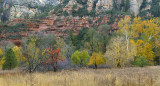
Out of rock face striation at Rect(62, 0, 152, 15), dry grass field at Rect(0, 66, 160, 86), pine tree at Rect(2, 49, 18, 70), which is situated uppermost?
rock face striation at Rect(62, 0, 152, 15)

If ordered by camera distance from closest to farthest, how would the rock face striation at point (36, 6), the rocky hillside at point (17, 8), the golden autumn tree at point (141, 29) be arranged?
the golden autumn tree at point (141, 29) → the rock face striation at point (36, 6) → the rocky hillside at point (17, 8)

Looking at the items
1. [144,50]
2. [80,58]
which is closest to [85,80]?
[80,58]

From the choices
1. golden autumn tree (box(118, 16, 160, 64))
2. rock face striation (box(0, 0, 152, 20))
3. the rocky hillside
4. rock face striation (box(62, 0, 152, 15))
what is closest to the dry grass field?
golden autumn tree (box(118, 16, 160, 64))

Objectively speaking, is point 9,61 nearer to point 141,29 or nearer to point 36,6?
point 141,29

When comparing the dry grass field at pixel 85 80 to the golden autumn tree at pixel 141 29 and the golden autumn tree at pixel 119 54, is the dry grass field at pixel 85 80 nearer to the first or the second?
the golden autumn tree at pixel 119 54

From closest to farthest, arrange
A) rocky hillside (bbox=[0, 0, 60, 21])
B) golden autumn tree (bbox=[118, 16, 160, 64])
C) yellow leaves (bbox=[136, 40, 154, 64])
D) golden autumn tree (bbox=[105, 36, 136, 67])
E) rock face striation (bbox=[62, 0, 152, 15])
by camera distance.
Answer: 1. golden autumn tree (bbox=[105, 36, 136, 67])
2. golden autumn tree (bbox=[118, 16, 160, 64])
3. yellow leaves (bbox=[136, 40, 154, 64])
4. rock face striation (bbox=[62, 0, 152, 15])
5. rocky hillside (bbox=[0, 0, 60, 21])

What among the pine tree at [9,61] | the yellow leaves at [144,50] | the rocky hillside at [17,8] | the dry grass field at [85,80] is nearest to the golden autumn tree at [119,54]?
the yellow leaves at [144,50]

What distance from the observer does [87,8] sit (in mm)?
55562

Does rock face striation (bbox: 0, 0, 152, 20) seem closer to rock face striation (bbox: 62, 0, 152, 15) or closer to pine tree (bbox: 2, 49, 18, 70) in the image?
rock face striation (bbox: 62, 0, 152, 15)

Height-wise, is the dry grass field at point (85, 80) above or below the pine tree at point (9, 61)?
above

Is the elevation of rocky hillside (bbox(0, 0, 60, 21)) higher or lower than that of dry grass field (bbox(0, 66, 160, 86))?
higher

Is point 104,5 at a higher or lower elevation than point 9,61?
higher

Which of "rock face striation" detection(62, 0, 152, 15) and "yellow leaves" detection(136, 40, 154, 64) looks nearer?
"yellow leaves" detection(136, 40, 154, 64)

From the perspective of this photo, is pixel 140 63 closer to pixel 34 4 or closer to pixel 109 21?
pixel 109 21
